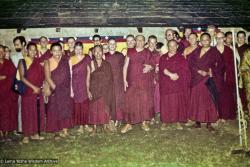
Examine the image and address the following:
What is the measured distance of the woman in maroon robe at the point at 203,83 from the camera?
832 cm

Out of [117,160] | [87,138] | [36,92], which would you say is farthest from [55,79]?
[117,160]

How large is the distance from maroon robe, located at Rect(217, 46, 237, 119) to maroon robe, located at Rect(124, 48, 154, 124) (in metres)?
1.73

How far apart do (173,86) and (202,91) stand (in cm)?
68

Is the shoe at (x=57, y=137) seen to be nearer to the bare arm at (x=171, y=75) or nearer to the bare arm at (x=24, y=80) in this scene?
the bare arm at (x=24, y=80)

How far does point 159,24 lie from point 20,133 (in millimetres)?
4228

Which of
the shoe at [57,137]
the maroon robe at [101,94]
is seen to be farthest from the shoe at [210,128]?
the shoe at [57,137]

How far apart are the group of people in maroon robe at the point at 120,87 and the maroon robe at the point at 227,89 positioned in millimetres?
25

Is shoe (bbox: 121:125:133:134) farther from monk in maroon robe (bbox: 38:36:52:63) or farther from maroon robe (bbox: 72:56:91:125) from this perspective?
monk in maroon robe (bbox: 38:36:52:63)

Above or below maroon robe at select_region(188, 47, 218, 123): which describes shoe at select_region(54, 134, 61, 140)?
below

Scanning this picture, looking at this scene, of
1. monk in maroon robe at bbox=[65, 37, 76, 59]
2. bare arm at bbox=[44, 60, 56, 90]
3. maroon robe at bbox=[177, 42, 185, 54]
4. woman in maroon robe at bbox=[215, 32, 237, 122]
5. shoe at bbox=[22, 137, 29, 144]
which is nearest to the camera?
shoe at bbox=[22, 137, 29, 144]

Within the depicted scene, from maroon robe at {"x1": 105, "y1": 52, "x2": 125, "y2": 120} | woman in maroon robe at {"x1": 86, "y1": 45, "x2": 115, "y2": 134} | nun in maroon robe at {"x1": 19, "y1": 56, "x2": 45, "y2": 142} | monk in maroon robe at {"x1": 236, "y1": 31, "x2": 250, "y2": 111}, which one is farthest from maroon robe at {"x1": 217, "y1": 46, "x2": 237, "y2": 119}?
nun in maroon robe at {"x1": 19, "y1": 56, "x2": 45, "y2": 142}

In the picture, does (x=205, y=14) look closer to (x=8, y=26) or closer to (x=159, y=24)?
(x=159, y=24)

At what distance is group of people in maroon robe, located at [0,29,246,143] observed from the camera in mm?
7969

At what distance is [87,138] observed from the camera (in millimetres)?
7957
